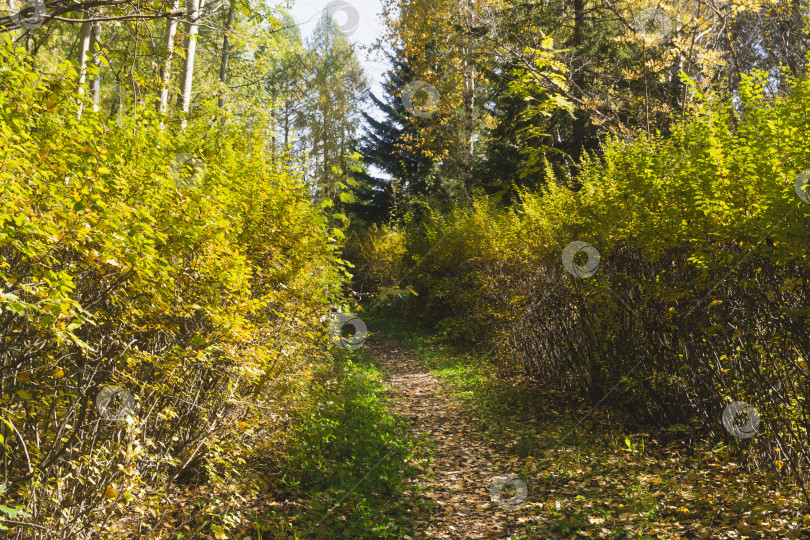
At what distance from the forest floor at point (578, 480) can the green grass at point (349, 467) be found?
215mm

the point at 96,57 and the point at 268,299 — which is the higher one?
the point at 96,57

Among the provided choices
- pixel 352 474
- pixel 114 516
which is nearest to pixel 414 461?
pixel 352 474

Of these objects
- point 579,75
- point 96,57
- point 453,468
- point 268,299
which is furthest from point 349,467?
point 579,75

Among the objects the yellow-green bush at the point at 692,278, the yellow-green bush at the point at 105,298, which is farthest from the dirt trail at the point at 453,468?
the yellow-green bush at the point at 105,298

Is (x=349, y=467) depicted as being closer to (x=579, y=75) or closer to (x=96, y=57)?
(x=96, y=57)

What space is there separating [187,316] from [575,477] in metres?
3.72

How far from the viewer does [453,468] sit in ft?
16.7

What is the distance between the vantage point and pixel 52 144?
2.26m

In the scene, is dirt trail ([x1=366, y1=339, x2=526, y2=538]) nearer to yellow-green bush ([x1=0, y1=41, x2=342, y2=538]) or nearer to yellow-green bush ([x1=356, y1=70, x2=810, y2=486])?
yellow-green bush ([x1=356, y1=70, x2=810, y2=486])

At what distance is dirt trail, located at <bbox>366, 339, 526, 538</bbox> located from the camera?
3924mm

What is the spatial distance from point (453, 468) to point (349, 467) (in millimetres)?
→ 1103

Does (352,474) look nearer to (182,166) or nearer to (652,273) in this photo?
(182,166)

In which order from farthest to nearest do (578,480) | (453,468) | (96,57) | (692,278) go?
(453,468), (578,480), (692,278), (96,57)

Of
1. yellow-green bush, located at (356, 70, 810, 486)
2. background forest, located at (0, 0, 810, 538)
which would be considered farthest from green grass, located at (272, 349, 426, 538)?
yellow-green bush, located at (356, 70, 810, 486)
